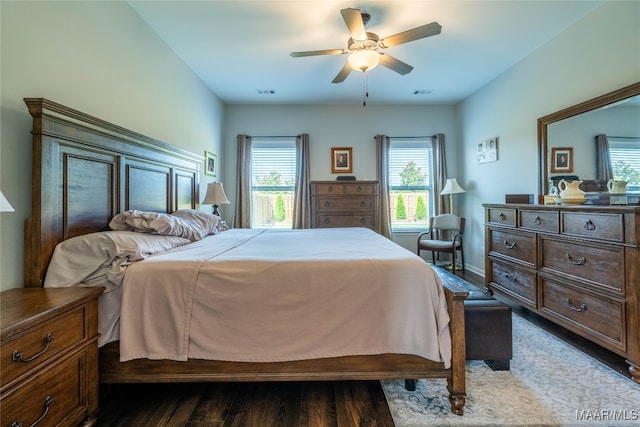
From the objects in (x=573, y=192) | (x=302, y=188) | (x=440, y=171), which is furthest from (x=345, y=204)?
(x=573, y=192)

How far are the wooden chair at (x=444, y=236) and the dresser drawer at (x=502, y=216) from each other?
1040 mm

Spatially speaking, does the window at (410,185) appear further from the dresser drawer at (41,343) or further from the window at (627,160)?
the dresser drawer at (41,343)

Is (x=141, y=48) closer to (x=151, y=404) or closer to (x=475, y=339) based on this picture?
(x=151, y=404)

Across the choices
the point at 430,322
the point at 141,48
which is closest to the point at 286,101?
the point at 141,48

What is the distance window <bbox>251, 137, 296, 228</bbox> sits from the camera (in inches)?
193

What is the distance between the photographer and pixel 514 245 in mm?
2807

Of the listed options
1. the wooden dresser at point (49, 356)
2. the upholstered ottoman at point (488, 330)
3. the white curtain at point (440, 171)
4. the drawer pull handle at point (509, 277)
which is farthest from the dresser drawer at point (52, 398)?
the white curtain at point (440, 171)

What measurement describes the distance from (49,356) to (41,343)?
8cm

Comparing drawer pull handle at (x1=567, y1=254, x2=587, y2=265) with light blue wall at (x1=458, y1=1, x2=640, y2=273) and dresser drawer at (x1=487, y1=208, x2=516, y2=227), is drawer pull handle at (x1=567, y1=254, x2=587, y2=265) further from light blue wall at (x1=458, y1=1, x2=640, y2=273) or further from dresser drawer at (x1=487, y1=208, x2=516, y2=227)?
light blue wall at (x1=458, y1=1, x2=640, y2=273)

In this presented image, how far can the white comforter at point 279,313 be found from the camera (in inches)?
57.7

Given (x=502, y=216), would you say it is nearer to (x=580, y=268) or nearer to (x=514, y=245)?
(x=514, y=245)

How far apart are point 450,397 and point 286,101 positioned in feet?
14.4

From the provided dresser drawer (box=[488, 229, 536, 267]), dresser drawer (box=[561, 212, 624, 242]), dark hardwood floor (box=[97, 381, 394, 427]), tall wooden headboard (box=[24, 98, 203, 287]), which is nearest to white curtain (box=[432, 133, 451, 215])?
dresser drawer (box=[488, 229, 536, 267])

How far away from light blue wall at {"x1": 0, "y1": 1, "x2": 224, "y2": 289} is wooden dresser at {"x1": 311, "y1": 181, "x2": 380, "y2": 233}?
197 centimetres
